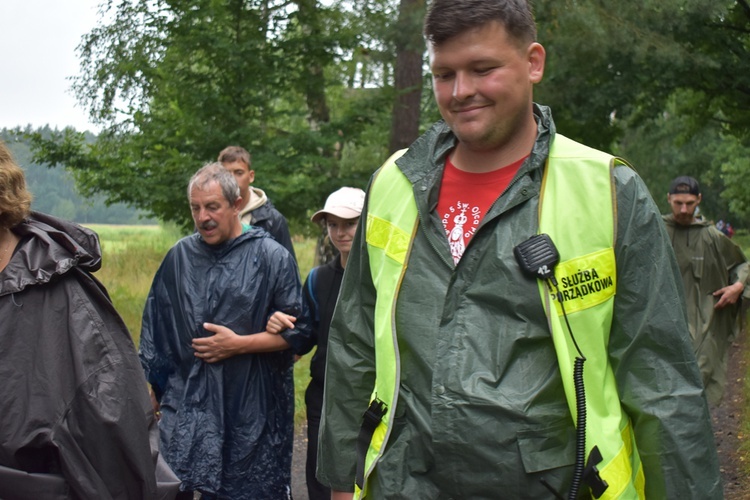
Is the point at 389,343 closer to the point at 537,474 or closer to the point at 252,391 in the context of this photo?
the point at 537,474

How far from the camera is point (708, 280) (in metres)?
9.22

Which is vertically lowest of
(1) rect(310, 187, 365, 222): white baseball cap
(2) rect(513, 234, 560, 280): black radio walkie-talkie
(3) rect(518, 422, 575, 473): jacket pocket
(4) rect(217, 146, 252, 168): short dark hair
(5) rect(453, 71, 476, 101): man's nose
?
(3) rect(518, 422, 575, 473): jacket pocket

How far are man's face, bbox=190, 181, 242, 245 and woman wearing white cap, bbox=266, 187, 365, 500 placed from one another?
1.78 feet

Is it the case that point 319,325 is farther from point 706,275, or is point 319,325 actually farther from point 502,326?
point 706,275

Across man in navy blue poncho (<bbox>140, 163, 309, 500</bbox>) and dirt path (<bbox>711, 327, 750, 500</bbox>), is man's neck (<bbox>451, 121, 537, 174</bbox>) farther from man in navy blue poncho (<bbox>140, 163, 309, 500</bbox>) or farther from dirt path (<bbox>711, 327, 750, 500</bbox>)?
dirt path (<bbox>711, 327, 750, 500</bbox>)

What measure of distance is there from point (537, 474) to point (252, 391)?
10.8ft

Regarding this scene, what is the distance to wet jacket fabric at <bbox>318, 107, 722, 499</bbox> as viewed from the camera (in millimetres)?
2605

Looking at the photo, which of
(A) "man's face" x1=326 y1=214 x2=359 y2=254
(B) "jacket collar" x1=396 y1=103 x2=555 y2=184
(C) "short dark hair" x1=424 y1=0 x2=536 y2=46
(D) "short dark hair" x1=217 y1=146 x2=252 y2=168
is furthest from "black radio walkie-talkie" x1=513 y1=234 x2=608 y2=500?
(D) "short dark hair" x1=217 y1=146 x2=252 y2=168

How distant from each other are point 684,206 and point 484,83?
22.1 ft

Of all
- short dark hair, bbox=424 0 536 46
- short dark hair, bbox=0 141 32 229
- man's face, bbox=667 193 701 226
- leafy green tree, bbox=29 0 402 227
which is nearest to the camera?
short dark hair, bbox=424 0 536 46

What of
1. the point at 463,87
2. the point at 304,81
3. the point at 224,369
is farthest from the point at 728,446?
the point at 463,87

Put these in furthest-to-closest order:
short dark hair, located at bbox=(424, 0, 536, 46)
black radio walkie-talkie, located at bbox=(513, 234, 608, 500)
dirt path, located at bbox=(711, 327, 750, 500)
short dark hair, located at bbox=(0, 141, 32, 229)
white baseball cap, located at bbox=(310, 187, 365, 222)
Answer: dirt path, located at bbox=(711, 327, 750, 500), white baseball cap, located at bbox=(310, 187, 365, 222), short dark hair, located at bbox=(0, 141, 32, 229), short dark hair, located at bbox=(424, 0, 536, 46), black radio walkie-talkie, located at bbox=(513, 234, 608, 500)

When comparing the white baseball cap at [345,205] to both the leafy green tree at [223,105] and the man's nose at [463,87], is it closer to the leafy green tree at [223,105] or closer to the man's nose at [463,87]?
the man's nose at [463,87]

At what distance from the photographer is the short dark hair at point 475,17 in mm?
2756
